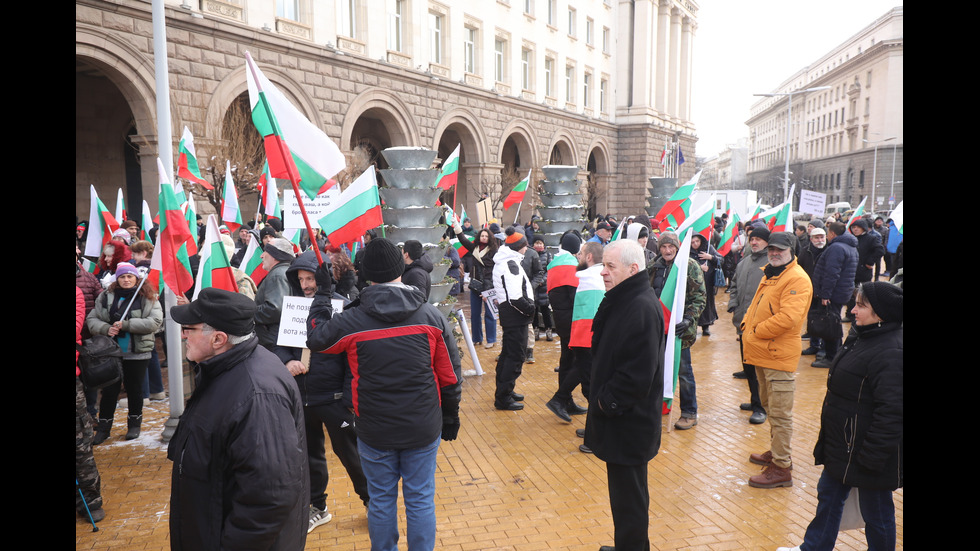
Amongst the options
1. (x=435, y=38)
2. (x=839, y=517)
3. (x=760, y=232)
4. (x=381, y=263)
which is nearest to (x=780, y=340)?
(x=760, y=232)

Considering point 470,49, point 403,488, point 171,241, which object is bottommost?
point 403,488

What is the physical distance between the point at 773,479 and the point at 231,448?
4.42 metres

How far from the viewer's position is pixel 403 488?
380 centimetres

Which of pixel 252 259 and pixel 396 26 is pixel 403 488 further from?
pixel 396 26

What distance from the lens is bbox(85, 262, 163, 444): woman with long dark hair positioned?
20.2ft

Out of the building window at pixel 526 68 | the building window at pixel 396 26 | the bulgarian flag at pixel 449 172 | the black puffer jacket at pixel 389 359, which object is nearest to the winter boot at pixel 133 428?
the black puffer jacket at pixel 389 359

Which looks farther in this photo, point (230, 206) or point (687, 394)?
point (230, 206)

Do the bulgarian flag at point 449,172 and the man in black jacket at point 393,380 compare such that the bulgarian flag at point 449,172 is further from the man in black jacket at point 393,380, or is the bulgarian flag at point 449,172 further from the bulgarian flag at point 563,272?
the man in black jacket at point 393,380

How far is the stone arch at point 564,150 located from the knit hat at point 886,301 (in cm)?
3078

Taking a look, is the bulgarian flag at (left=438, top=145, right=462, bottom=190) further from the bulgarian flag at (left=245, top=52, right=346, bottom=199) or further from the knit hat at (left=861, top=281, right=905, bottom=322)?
the knit hat at (left=861, top=281, right=905, bottom=322)

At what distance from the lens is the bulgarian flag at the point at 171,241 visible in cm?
571

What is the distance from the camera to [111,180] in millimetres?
18062
